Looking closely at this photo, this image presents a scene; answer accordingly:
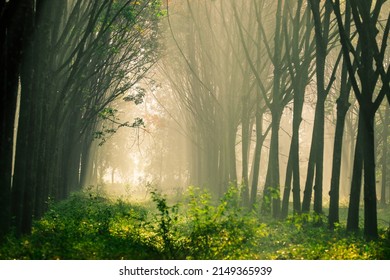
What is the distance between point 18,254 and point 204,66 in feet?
68.5

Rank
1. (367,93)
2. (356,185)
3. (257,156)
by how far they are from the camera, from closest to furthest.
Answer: (367,93)
(356,185)
(257,156)

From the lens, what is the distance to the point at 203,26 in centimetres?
2811

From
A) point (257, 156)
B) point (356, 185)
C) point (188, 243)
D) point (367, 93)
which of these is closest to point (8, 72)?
point (188, 243)

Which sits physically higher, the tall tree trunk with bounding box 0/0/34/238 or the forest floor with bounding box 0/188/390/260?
the tall tree trunk with bounding box 0/0/34/238

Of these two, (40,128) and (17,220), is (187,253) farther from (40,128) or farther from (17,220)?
(40,128)

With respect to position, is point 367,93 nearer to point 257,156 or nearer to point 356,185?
point 356,185

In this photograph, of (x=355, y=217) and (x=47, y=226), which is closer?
(x=47, y=226)

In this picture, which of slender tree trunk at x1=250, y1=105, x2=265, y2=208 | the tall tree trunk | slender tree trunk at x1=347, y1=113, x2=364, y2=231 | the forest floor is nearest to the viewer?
the forest floor

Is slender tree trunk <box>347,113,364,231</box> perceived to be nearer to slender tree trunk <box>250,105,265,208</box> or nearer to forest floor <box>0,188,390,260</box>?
forest floor <box>0,188,390,260</box>

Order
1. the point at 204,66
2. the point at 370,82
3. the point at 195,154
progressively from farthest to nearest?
1. the point at 195,154
2. the point at 204,66
3. the point at 370,82

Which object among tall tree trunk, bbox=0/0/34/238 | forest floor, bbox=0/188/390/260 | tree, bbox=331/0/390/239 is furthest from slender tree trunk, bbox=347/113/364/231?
tall tree trunk, bbox=0/0/34/238

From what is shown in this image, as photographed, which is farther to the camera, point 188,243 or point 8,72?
point 8,72
